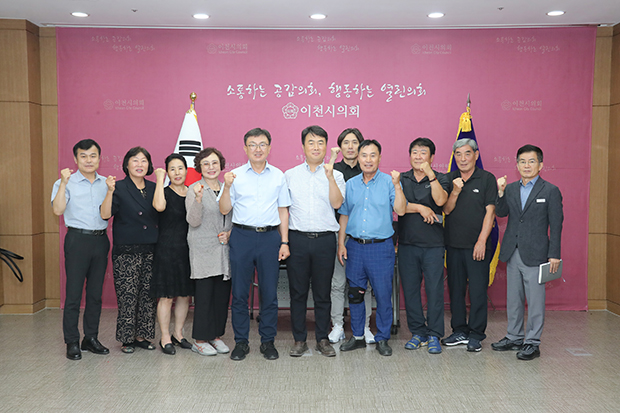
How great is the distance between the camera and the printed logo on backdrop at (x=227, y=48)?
551 centimetres

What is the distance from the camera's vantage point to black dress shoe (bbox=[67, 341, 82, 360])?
154 inches

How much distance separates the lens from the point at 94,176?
4047mm

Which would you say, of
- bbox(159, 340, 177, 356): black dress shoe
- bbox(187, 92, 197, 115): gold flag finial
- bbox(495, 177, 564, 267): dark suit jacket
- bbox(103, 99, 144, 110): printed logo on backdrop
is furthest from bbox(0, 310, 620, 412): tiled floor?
bbox(103, 99, 144, 110): printed logo on backdrop

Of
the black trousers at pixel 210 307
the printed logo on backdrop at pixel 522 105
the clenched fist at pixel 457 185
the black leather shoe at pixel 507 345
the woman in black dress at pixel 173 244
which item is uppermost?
the printed logo on backdrop at pixel 522 105

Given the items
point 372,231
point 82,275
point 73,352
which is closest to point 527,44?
point 372,231

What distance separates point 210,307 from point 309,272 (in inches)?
32.0

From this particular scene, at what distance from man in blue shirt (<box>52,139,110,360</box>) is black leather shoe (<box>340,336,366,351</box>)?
1871 millimetres

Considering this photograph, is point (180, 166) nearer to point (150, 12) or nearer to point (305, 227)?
point (305, 227)

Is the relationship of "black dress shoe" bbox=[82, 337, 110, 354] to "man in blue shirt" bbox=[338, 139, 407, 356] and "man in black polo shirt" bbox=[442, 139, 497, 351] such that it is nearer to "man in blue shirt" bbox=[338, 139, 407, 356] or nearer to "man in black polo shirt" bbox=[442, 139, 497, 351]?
"man in blue shirt" bbox=[338, 139, 407, 356]

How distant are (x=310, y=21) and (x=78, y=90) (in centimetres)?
259

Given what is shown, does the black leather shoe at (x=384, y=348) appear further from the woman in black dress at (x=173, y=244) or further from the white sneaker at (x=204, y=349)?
the woman in black dress at (x=173, y=244)

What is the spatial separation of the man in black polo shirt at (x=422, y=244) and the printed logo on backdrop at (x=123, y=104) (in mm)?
3026

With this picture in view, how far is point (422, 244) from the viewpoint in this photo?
4.07 meters

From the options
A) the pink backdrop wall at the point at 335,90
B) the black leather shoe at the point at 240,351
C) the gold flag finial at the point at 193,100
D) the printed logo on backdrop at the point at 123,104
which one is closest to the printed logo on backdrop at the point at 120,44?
the pink backdrop wall at the point at 335,90
